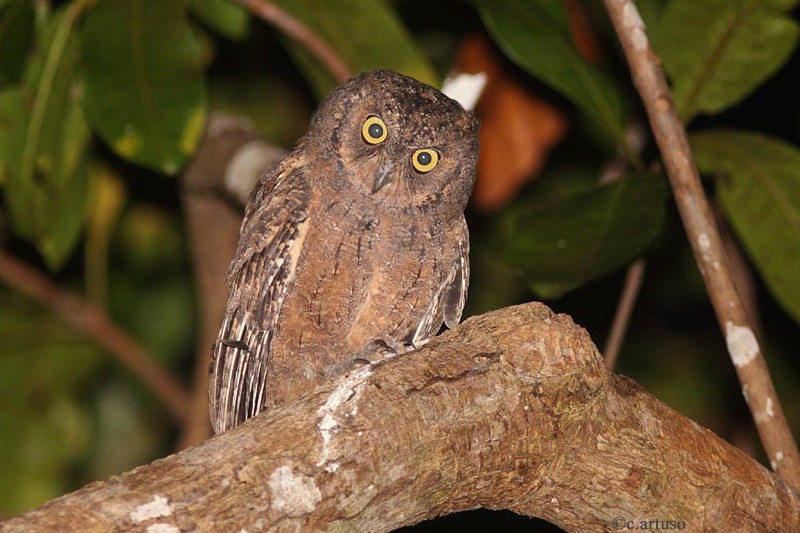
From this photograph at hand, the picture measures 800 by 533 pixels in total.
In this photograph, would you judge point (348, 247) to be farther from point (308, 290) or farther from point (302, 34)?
point (302, 34)

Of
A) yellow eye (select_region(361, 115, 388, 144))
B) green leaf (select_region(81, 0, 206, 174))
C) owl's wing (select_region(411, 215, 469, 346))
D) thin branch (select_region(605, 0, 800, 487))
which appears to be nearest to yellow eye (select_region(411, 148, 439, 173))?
yellow eye (select_region(361, 115, 388, 144))

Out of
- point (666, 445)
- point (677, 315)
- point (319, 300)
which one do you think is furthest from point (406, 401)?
point (677, 315)

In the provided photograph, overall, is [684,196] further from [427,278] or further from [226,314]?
[226,314]

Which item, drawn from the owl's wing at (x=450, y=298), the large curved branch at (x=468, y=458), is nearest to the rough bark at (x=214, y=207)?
the owl's wing at (x=450, y=298)

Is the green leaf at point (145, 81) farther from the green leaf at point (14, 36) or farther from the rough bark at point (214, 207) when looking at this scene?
the rough bark at point (214, 207)

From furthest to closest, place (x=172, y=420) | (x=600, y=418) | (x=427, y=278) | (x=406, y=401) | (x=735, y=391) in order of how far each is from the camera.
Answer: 1. (x=172, y=420)
2. (x=735, y=391)
3. (x=427, y=278)
4. (x=600, y=418)
5. (x=406, y=401)

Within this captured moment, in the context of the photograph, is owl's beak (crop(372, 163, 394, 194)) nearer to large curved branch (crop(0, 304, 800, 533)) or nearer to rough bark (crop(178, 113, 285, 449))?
rough bark (crop(178, 113, 285, 449))

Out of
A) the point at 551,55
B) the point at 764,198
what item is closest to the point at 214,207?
the point at 551,55
